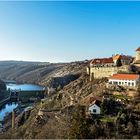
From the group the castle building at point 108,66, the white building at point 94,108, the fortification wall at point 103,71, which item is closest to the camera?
the white building at point 94,108

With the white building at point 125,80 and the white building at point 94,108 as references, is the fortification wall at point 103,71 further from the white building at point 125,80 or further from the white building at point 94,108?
the white building at point 94,108

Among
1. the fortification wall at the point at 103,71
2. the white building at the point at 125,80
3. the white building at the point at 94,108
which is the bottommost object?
the white building at the point at 94,108

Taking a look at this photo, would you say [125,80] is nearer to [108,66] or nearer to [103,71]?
[108,66]

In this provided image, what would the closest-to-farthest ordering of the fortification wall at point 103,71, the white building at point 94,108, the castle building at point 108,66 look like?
the white building at point 94,108 < the fortification wall at point 103,71 < the castle building at point 108,66

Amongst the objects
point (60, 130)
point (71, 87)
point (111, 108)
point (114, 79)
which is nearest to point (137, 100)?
point (111, 108)

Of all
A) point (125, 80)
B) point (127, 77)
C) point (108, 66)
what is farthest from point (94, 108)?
point (108, 66)

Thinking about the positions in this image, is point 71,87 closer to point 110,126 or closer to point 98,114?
point 98,114

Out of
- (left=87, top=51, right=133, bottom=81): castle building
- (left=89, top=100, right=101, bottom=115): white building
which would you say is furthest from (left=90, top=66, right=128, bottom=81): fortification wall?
(left=89, top=100, right=101, bottom=115): white building

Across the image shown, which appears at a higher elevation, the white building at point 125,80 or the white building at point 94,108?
the white building at point 125,80

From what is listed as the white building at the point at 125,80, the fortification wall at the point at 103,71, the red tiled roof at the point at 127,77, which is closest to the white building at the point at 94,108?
the white building at the point at 125,80
